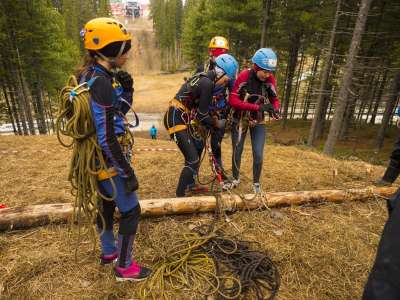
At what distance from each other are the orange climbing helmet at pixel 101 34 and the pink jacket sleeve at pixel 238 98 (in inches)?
112

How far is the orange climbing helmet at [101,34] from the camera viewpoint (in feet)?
8.64

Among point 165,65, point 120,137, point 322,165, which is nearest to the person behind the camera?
point 120,137

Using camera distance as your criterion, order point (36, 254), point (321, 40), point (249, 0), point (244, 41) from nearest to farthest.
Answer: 1. point (36, 254)
2. point (249, 0)
3. point (321, 40)
4. point (244, 41)

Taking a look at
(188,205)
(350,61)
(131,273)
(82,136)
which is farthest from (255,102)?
(350,61)

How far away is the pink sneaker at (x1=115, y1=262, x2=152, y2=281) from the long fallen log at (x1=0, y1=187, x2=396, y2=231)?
1.18 meters

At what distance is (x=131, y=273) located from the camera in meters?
3.35

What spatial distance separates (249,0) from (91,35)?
63.0ft

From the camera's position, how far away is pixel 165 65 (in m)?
69.0

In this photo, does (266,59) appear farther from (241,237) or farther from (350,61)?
(350,61)

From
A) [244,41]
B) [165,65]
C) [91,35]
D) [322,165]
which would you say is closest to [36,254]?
[91,35]

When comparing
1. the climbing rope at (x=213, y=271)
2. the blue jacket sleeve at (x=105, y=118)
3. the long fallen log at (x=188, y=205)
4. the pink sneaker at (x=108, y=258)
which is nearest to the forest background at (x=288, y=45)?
the long fallen log at (x=188, y=205)

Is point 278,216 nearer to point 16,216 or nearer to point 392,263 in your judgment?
point 392,263

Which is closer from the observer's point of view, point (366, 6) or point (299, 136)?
point (366, 6)

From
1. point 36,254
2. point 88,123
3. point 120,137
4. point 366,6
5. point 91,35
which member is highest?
point 366,6
